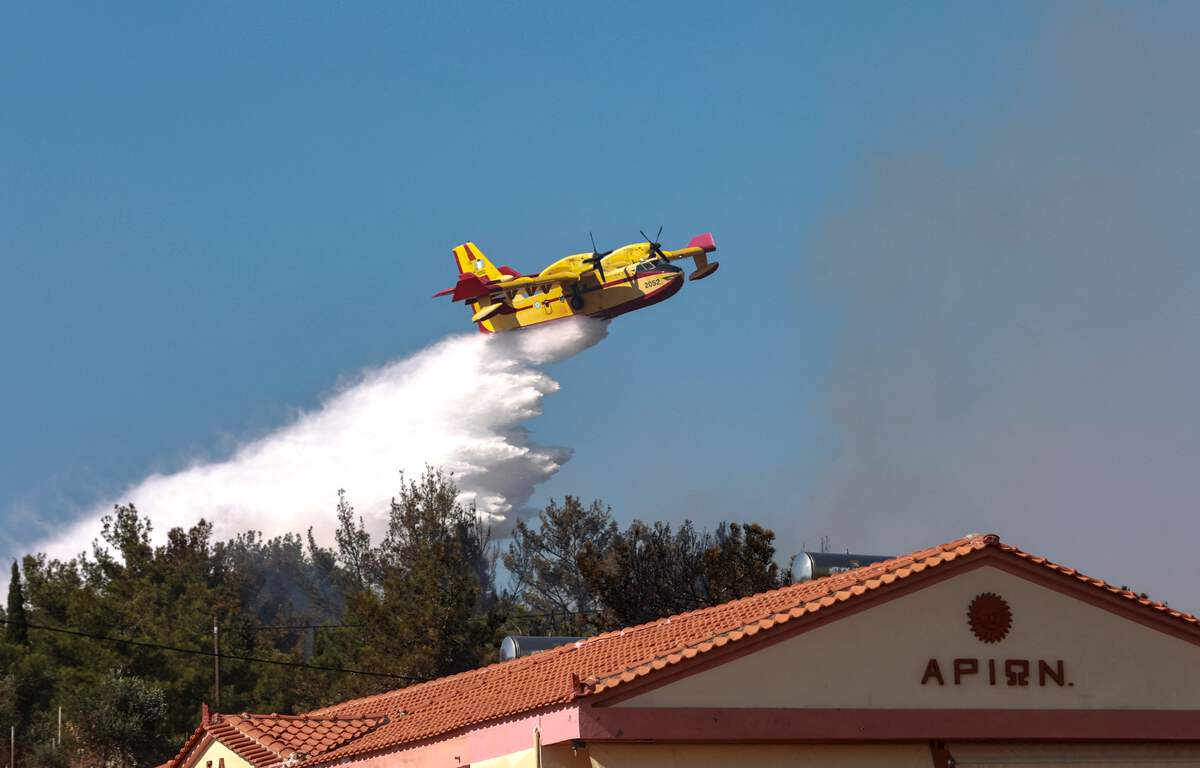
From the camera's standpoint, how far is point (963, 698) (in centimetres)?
2198

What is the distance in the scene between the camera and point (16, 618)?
256 ft

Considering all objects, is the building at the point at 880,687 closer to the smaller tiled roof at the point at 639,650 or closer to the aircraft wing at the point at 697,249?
the smaller tiled roof at the point at 639,650

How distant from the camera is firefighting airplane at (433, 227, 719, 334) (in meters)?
88.8

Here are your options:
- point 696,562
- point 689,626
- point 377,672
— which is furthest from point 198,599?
point 689,626

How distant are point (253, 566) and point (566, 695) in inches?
4397

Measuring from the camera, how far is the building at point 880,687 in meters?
20.3

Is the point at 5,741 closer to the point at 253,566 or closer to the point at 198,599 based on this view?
the point at 198,599

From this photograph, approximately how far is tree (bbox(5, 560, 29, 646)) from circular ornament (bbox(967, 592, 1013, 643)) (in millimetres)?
60381

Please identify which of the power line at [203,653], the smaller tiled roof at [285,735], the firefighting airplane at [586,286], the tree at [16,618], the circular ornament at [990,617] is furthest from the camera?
the firefighting airplane at [586,286]

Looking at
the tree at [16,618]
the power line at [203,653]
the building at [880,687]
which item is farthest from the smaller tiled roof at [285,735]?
the tree at [16,618]

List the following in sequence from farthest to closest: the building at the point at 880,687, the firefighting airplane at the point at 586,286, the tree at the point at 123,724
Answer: the firefighting airplane at the point at 586,286 → the tree at the point at 123,724 → the building at the point at 880,687

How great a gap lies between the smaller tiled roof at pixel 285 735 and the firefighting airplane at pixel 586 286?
6067cm

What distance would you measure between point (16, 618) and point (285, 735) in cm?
5641

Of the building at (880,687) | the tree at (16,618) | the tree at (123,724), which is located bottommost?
the building at (880,687)
